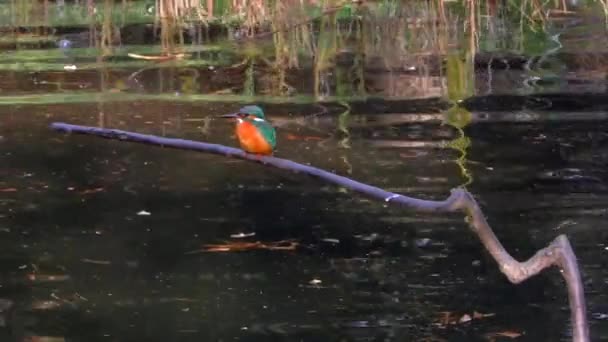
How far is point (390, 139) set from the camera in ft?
24.6

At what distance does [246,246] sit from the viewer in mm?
5375

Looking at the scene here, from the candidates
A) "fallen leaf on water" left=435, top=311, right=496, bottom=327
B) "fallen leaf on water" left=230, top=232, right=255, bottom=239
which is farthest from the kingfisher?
"fallen leaf on water" left=230, top=232, right=255, bottom=239

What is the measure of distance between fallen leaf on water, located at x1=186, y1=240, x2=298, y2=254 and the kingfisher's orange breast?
143cm

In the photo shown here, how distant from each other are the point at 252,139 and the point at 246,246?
1.50 m

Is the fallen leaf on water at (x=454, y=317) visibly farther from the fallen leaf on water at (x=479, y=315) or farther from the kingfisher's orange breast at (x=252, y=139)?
the kingfisher's orange breast at (x=252, y=139)

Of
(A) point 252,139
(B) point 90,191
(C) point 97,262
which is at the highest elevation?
(A) point 252,139

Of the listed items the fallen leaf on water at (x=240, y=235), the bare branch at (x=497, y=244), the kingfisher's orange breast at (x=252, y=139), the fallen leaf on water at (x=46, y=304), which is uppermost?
the bare branch at (x=497, y=244)

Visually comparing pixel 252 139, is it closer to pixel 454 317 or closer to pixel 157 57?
pixel 454 317

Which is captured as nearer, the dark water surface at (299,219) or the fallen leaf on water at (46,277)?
the dark water surface at (299,219)

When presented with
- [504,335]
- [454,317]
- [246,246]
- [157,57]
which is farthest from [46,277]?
[157,57]

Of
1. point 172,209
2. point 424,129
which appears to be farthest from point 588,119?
point 172,209

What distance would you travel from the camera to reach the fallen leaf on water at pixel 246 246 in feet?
17.5

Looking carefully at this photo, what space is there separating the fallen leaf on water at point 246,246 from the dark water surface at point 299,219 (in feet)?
0.14

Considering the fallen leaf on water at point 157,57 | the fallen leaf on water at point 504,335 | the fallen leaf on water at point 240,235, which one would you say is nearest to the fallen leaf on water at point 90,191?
the fallen leaf on water at point 240,235
